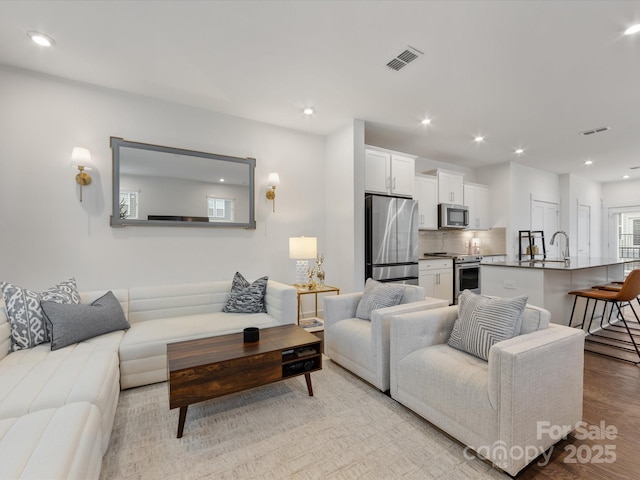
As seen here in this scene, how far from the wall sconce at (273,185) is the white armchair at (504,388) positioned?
2.49 m

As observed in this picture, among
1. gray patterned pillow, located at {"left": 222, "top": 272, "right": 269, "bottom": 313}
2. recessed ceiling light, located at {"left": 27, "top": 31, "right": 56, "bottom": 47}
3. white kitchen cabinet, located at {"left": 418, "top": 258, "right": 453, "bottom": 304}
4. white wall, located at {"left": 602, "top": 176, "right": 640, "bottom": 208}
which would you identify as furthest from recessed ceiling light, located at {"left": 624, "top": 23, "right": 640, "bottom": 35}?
white wall, located at {"left": 602, "top": 176, "right": 640, "bottom": 208}

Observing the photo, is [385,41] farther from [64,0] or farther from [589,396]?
[589,396]

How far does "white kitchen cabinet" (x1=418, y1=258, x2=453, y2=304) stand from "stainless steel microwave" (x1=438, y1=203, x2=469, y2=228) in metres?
0.70

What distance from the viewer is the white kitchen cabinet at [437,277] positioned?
484cm

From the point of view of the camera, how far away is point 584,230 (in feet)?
25.1

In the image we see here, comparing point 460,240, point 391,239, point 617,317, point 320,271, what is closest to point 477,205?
point 460,240

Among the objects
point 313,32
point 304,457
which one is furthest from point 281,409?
point 313,32

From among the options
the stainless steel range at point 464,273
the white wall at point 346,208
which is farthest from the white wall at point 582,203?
the white wall at point 346,208

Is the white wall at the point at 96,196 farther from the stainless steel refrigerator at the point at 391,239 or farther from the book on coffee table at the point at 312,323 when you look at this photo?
the stainless steel refrigerator at the point at 391,239

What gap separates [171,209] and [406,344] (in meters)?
2.86

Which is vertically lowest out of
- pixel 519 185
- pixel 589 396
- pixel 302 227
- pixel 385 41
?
Answer: pixel 589 396

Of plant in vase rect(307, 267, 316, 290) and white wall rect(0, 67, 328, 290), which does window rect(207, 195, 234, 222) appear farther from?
plant in vase rect(307, 267, 316, 290)

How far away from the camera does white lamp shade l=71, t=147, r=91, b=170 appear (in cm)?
278

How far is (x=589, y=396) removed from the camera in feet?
7.41
